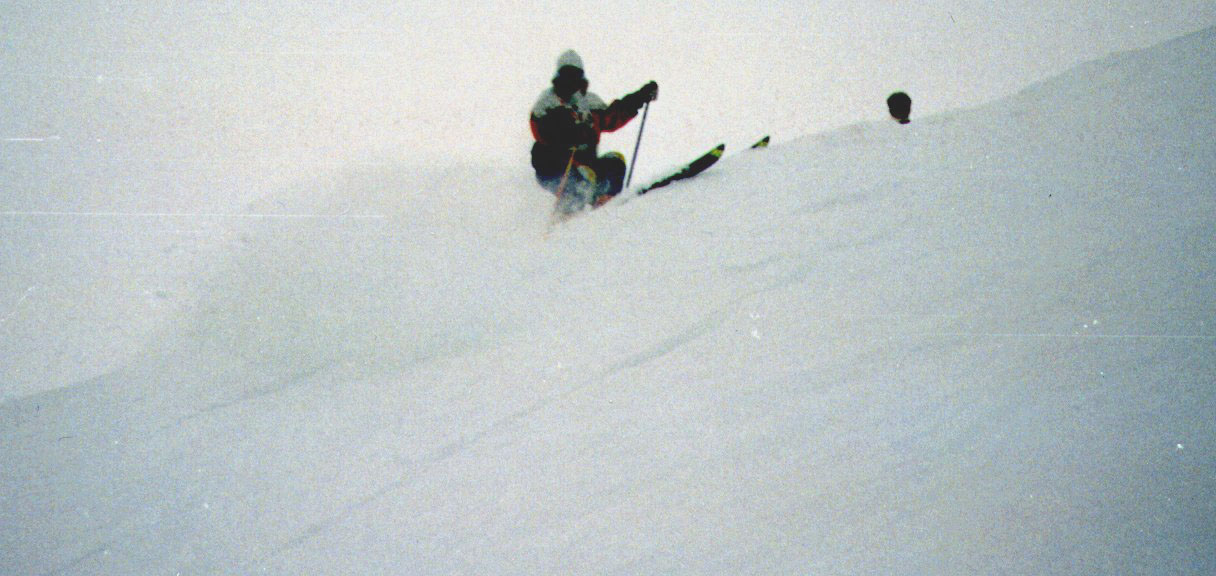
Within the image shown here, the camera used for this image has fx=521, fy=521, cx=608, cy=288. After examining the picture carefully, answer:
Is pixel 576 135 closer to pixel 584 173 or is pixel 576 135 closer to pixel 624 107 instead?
pixel 584 173

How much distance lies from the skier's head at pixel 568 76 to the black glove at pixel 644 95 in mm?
593

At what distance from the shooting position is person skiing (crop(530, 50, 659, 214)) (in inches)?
206

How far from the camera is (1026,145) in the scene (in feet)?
14.4

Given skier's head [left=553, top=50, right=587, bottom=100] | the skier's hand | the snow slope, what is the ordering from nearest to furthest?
the snow slope → skier's head [left=553, top=50, right=587, bottom=100] → the skier's hand

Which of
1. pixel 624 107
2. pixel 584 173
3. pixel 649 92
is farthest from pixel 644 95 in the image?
pixel 584 173

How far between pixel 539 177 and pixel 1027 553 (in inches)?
201

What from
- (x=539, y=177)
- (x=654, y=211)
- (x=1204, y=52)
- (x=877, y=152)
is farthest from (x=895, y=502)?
(x=1204, y=52)

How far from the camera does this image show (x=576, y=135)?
5340 mm

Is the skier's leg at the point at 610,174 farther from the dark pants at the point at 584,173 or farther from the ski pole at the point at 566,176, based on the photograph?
the ski pole at the point at 566,176

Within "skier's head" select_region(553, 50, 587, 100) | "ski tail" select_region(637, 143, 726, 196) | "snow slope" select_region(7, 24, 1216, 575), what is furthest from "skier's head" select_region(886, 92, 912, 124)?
"skier's head" select_region(553, 50, 587, 100)

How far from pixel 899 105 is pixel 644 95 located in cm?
296

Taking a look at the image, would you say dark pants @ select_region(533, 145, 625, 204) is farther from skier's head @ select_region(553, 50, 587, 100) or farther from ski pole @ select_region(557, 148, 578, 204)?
skier's head @ select_region(553, 50, 587, 100)

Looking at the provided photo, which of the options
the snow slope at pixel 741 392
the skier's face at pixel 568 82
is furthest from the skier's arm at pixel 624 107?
the snow slope at pixel 741 392

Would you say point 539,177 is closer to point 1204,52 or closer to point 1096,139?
point 1096,139
